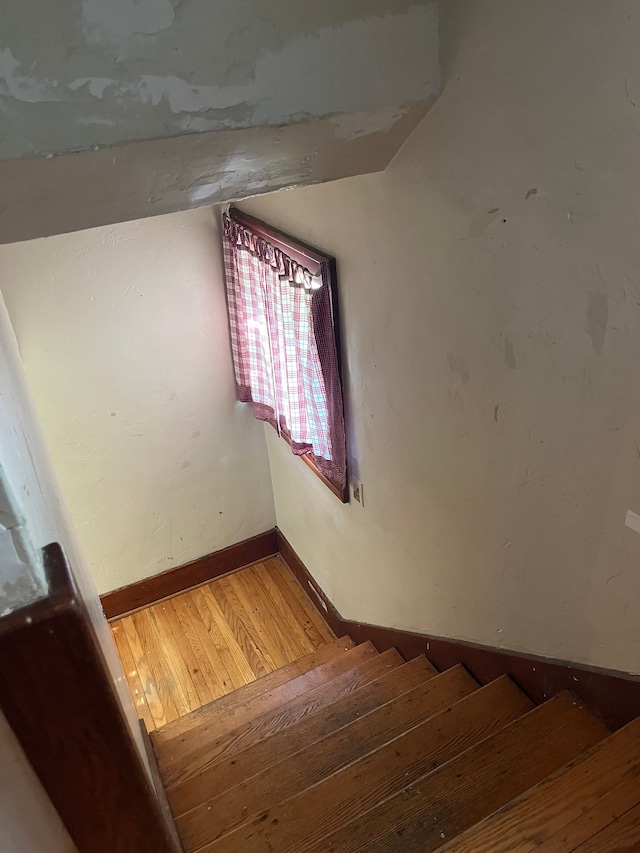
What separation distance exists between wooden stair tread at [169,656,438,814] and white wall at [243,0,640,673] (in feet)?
0.72

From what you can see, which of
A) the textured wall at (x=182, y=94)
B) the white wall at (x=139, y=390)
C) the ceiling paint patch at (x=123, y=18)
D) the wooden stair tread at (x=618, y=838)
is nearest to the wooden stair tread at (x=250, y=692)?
the white wall at (x=139, y=390)

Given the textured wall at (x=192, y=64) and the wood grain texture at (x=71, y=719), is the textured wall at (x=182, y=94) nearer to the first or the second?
the textured wall at (x=192, y=64)

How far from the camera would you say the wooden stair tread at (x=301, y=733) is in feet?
5.62

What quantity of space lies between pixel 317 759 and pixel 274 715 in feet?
1.32

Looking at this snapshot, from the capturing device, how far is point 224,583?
324 cm

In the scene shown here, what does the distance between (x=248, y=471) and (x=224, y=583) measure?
63cm

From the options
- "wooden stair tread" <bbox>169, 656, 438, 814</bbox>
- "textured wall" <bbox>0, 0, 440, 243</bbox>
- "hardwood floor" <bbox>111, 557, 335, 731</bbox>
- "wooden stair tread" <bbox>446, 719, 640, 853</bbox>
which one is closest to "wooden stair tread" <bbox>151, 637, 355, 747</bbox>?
"hardwood floor" <bbox>111, 557, 335, 731</bbox>

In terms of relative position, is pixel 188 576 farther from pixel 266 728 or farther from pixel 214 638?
pixel 266 728

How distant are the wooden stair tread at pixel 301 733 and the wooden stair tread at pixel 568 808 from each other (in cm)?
72

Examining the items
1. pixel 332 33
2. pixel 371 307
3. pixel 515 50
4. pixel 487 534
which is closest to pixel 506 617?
pixel 487 534

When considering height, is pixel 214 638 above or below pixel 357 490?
below

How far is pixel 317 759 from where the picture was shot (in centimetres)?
170

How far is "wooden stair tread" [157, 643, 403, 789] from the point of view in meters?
1.85

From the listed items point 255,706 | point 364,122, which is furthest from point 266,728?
point 364,122
